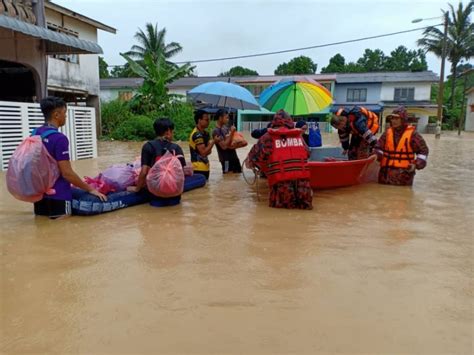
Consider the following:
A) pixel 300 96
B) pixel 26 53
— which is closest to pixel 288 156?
pixel 300 96

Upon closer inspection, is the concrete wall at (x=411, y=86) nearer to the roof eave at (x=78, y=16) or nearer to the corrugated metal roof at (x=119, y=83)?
the corrugated metal roof at (x=119, y=83)

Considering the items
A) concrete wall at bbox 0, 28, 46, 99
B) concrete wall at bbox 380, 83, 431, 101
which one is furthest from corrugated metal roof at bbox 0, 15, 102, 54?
concrete wall at bbox 380, 83, 431, 101

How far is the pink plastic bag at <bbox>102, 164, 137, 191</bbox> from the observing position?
5.33 m

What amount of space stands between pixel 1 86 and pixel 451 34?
35170 millimetres

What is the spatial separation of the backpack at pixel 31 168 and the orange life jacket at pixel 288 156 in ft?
8.21

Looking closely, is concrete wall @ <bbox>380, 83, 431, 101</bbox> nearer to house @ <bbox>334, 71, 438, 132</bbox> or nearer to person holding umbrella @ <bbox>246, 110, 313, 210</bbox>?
house @ <bbox>334, 71, 438, 132</bbox>

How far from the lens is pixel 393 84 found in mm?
35188

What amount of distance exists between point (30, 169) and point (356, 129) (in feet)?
17.3

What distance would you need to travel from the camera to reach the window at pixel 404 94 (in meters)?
35.3

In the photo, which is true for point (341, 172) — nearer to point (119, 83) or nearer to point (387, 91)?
point (387, 91)

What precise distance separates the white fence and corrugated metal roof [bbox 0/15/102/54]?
1495 millimetres

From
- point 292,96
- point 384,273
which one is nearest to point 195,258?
point 384,273

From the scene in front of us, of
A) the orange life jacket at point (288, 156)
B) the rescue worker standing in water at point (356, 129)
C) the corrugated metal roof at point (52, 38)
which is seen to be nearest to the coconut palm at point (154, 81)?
the corrugated metal roof at point (52, 38)

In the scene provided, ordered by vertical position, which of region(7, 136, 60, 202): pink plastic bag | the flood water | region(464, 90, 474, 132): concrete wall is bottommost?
the flood water
